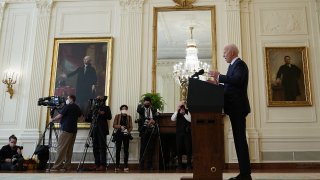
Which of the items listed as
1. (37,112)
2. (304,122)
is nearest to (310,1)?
(304,122)

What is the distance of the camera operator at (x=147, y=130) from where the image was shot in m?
6.66

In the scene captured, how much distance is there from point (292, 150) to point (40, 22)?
6607 mm

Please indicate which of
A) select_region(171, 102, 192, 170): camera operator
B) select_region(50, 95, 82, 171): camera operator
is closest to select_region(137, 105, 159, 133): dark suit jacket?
select_region(171, 102, 192, 170): camera operator

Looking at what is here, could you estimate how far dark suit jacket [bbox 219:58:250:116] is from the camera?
3.16m

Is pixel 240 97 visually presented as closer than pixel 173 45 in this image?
Yes

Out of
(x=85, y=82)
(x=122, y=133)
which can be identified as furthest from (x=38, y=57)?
(x=122, y=133)

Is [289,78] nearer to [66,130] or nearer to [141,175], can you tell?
[141,175]

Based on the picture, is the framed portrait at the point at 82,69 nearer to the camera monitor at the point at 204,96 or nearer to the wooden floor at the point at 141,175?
the wooden floor at the point at 141,175

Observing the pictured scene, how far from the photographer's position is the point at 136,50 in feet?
25.4

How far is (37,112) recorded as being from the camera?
7617 millimetres

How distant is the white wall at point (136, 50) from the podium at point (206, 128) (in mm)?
4327

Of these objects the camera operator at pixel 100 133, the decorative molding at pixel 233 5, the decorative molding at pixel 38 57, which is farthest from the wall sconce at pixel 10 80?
the decorative molding at pixel 233 5

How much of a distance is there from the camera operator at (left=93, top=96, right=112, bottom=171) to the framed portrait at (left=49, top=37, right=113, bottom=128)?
77 centimetres

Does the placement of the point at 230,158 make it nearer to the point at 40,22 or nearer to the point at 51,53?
the point at 51,53
